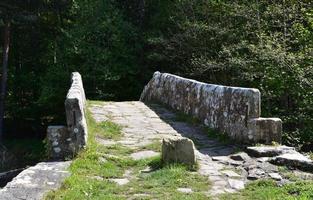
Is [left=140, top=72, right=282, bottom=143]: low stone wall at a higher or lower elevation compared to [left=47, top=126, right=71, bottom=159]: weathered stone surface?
higher

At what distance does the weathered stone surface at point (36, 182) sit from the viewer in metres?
4.73

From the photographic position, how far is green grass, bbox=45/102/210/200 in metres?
4.89

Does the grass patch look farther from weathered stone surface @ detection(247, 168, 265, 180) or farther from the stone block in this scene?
the stone block

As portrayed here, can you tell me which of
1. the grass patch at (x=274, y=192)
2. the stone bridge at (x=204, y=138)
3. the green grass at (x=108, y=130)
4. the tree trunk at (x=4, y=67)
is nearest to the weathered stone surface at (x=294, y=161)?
the stone bridge at (x=204, y=138)

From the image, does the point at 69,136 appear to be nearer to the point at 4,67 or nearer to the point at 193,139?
the point at 193,139

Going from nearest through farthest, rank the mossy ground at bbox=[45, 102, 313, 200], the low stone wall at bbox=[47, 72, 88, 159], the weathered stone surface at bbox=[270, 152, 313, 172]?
the mossy ground at bbox=[45, 102, 313, 200]
the weathered stone surface at bbox=[270, 152, 313, 172]
the low stone wall at bbox=[47, 72, 88, 159]

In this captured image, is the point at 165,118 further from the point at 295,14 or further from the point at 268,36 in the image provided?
Answer: the point at 295,14

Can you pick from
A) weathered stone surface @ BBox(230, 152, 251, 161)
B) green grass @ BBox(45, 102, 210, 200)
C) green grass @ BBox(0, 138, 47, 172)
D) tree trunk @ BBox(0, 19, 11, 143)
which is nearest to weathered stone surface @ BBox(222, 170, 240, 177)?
green grass @ BBox(45, 102, 210, 200)

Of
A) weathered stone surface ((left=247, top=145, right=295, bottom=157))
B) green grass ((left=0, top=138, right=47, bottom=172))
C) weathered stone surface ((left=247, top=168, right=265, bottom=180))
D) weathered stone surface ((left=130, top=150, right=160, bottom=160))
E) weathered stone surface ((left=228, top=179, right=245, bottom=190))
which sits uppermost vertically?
weathered stone surface ((left=247, top=145, right=295, bottom=157))

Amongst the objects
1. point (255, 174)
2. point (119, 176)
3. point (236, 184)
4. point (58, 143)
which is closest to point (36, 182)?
point (119, 176)

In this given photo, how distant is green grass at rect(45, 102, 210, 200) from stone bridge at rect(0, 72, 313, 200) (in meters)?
0.15

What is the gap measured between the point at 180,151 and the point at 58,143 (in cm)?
173

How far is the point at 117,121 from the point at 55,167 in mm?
3758

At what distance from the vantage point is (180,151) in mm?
5965
